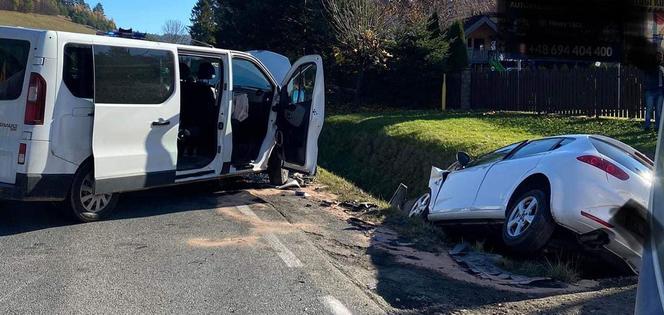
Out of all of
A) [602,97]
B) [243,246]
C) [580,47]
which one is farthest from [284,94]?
[602,97]

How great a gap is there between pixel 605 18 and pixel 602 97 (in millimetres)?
10128

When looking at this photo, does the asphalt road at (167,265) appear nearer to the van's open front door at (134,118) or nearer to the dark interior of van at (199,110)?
the van's open front door at (134,118)

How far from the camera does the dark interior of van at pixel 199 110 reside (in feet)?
29.0

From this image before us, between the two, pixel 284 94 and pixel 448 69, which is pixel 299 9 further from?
pixel 284 94

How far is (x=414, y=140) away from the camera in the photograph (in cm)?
1600

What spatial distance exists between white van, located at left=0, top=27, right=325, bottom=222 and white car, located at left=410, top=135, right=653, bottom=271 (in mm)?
2676

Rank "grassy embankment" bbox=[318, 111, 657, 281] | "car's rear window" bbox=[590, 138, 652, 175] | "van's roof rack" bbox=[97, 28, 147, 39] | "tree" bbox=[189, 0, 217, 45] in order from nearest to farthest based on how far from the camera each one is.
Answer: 1. "car's rear window" bbox=[590, 138, 652, 175]
2. "van's roof rack" bbox=[97, 28, 147, 39]
3. "grassy embankment" bbox=[318, 111, 657, 281]
4. "tree" bbox=[189, 0, 217, 45]

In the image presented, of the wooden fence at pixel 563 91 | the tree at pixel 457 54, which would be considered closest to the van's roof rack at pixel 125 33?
the wooden fence at pixel 563 91

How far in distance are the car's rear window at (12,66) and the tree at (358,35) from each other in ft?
57.7

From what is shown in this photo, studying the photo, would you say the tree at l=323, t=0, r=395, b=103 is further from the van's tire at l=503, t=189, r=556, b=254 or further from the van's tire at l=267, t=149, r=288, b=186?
the van's tire at l=503, t=189, r=556, b=254

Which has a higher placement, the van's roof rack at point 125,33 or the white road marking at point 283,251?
the van's roof rack at point 125,33

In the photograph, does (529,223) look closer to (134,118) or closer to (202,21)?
(134,118)

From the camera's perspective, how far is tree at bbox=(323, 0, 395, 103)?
2369 centimetres

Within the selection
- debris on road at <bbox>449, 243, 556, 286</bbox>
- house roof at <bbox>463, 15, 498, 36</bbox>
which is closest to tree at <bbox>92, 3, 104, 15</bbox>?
debris on road at <bbox>449, 243, 556, 286</bbox>
